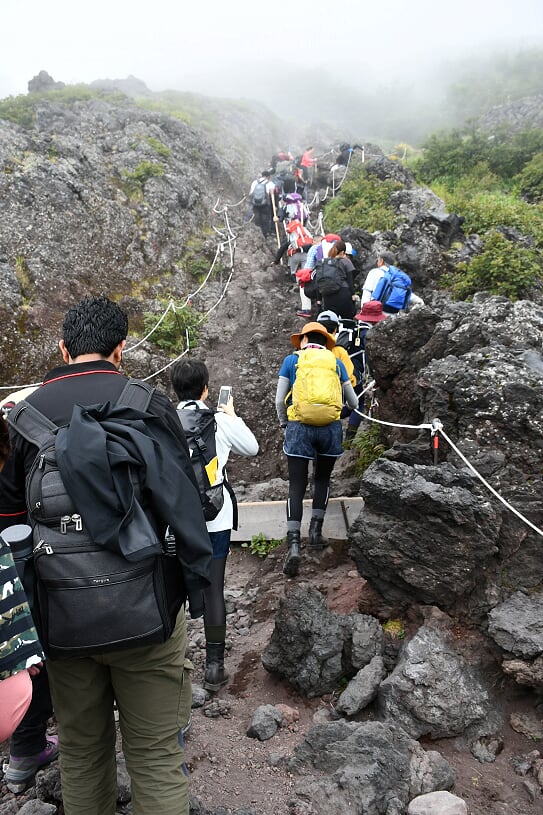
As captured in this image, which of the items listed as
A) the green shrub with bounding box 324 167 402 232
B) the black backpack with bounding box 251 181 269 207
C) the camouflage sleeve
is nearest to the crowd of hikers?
the camouflage sleeve

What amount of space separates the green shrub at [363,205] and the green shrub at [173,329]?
6239mm

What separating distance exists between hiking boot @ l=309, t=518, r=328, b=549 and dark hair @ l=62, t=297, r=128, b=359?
145 inches

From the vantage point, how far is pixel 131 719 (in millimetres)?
2199

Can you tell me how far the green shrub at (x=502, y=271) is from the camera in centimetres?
918

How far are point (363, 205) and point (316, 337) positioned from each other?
42.9 feet

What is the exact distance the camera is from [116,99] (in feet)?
79.8

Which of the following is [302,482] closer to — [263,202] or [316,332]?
[316,332]

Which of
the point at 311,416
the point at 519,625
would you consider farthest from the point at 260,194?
the point at 519,625

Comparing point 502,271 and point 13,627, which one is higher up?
point 13,627

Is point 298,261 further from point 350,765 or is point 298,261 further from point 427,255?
point 350,765

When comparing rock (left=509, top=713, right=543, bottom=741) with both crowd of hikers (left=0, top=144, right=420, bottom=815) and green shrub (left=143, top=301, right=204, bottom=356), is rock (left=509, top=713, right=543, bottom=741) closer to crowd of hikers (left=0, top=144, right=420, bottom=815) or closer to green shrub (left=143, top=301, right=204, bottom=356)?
crowd of hikers (left=0, top=144, right=420, bottom=815)

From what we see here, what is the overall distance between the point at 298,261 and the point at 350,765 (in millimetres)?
12761

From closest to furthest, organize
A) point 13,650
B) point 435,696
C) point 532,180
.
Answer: point 13,650, point 435,696, point 532,180

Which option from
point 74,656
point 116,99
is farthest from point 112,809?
point 116,99
